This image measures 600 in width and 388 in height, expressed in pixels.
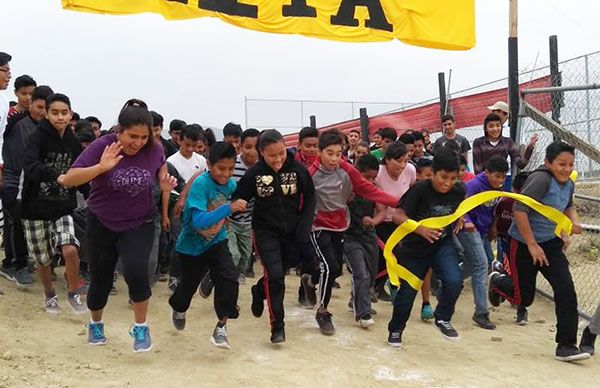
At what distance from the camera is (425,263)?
513cm

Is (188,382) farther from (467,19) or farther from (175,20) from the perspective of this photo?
(467,19)

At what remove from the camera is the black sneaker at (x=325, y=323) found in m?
5.25

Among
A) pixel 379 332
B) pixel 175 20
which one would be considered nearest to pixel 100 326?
pixel 379 332

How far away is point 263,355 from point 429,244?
165cm

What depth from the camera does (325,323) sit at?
5293mm

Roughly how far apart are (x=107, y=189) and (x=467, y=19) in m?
6.59

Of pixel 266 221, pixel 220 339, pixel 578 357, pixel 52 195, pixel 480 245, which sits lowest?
pixel 578 357

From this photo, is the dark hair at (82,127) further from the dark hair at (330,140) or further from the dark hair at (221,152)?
the dark hair at (330,140)

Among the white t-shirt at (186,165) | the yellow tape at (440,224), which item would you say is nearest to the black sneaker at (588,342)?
the yellow tape at (440,224)

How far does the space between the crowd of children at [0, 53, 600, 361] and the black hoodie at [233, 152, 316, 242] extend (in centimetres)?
1

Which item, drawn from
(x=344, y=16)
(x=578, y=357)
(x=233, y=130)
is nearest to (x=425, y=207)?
(x=578, y=357)

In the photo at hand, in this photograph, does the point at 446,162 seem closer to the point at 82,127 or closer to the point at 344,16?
the point at 82,127

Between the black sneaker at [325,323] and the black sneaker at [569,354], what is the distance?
183 centimetres

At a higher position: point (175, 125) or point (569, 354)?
point (175, 125)
